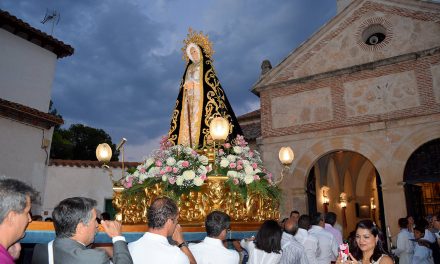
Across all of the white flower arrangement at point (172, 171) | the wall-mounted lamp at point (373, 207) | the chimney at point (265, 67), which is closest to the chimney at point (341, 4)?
the chimney at point (265, 67)

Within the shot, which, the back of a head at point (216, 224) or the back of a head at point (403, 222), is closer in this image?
the back of a head at point (216, 224)

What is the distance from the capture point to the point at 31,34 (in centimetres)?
1213

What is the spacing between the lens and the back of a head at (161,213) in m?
2.71

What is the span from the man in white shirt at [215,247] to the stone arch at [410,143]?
840cm

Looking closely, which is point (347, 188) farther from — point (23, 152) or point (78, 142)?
point (78, 142)

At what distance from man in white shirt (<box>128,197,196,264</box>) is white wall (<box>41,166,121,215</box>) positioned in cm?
1258

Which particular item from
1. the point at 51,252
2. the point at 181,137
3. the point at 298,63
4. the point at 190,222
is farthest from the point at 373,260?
the point at 298,63

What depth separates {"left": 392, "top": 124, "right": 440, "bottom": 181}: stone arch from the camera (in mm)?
9977

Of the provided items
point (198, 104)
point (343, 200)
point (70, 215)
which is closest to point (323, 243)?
point (198, 104)

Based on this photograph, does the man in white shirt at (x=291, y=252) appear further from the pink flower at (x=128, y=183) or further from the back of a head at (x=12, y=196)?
the back of a head at (x=12, y=196)

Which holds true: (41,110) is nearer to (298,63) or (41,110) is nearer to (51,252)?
(298,63)

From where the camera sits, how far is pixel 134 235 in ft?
11.3

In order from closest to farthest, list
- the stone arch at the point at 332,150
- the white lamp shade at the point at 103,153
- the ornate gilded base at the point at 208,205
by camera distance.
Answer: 1. the ornate gilded base at the point at 208,205
2. the white lamp shade at the point at 103,153
3. the stone arch at the point at 332,150

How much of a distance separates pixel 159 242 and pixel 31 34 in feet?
38.3
